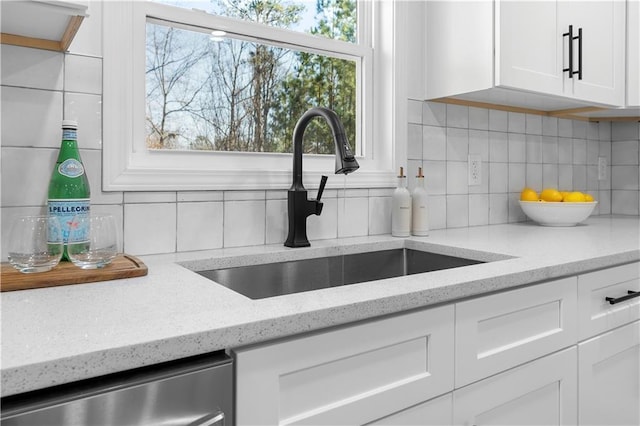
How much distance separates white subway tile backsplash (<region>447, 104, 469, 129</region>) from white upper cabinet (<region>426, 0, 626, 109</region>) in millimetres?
82

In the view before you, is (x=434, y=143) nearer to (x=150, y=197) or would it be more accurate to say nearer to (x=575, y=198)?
(x=575, y=198)

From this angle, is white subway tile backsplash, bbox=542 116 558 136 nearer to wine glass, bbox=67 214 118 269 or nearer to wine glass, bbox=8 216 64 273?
wine glass, bbox=67 214 118 269

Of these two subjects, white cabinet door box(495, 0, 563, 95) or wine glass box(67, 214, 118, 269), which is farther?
white cabinet door box(495, 0, 563, 95)

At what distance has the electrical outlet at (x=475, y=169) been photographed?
197 centimetres

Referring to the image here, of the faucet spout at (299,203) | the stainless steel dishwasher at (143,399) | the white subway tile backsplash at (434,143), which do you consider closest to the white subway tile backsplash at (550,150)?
the white subway tile backsplash at (434,143)

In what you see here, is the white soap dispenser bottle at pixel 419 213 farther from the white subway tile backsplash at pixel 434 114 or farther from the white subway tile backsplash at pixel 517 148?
the white subway tile backsplash at pixel 517 148

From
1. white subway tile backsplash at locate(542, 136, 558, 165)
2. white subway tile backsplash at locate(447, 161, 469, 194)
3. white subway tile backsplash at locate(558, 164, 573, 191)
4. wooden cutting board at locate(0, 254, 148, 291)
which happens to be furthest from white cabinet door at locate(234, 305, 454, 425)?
white subway tile backsplash at locate(558, 164, 573, 191)

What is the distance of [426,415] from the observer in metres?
0.93

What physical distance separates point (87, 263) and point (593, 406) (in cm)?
A: 136

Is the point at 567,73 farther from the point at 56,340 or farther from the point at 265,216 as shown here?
the point at 56,340

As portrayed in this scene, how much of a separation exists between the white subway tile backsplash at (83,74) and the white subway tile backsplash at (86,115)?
0.02 meters

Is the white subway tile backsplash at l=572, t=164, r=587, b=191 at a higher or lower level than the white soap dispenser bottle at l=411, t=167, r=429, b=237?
higher

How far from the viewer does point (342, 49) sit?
66.7 inches

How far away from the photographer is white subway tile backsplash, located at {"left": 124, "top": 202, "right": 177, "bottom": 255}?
1.22 metres
